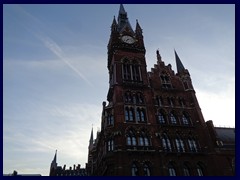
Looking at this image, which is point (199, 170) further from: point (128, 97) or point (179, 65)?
point (179, 65)

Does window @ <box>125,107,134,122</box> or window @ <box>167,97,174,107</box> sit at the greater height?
window @ <box>167,97,174,107</box>

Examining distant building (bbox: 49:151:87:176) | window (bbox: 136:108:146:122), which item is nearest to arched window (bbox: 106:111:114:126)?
window (bbox: 136:108:146:122)

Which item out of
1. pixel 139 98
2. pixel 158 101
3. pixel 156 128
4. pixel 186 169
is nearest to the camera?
pixel 186 169

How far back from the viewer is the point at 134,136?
110 ft

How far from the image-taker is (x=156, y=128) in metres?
35.0

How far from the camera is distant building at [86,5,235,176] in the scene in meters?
31.5

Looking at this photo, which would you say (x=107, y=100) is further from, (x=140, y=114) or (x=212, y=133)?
(x=212, y=133)

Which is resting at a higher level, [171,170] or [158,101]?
[158,101]

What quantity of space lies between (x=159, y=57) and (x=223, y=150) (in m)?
21.3

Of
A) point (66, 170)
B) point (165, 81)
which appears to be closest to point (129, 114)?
point (165, 81)

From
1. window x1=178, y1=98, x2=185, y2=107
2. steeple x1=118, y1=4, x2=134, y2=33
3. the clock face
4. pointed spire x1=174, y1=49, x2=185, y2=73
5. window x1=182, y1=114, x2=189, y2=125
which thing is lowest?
window x1=182, y1=114, x2=189, y2=125

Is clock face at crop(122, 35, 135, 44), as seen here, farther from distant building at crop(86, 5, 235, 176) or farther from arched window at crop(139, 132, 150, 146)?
arched window at crop(139, 132, 150, 146)

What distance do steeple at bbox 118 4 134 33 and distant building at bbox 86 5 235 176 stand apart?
6546 millimetres

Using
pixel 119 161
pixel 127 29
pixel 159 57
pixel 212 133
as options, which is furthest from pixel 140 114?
pixel 127 29
